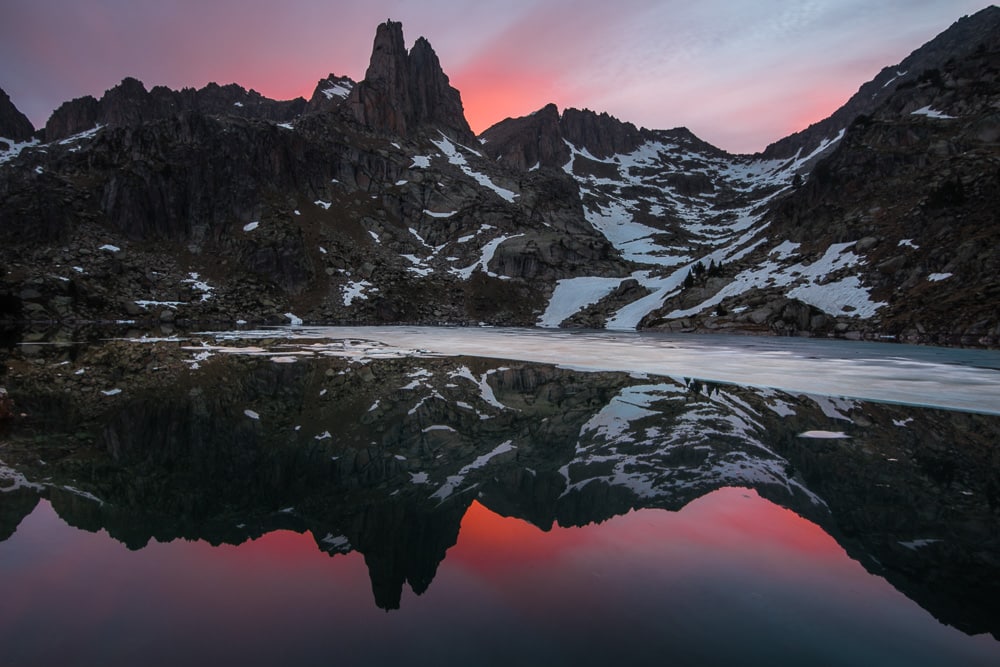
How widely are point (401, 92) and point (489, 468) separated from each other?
193224 mm

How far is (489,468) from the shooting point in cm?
1083

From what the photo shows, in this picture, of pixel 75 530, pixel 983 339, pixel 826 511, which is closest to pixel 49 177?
pixel 75 530

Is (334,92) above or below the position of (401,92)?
above

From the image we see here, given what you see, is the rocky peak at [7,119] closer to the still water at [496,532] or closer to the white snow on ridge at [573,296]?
the white snow on ridge at [573,296]

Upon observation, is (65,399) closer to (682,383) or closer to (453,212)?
(682,383)

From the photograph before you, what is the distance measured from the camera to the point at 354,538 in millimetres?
7164

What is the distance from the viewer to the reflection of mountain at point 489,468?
714 cm

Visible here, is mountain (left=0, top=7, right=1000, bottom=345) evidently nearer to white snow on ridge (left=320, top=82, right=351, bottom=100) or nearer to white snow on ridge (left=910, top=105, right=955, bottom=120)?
white snow on ridge (left=910, top=105, right=955, bottom=120)

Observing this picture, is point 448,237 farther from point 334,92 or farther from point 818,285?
point 334,92


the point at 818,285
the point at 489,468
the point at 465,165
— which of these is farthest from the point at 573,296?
the point at 489,468

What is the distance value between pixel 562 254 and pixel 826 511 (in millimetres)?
122020

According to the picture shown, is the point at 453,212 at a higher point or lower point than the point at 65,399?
higher

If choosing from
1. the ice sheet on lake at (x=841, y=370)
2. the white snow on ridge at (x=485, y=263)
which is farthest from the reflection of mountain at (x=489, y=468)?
the white snow on ridge at (x=485, y=263)

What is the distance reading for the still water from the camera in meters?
4.79
